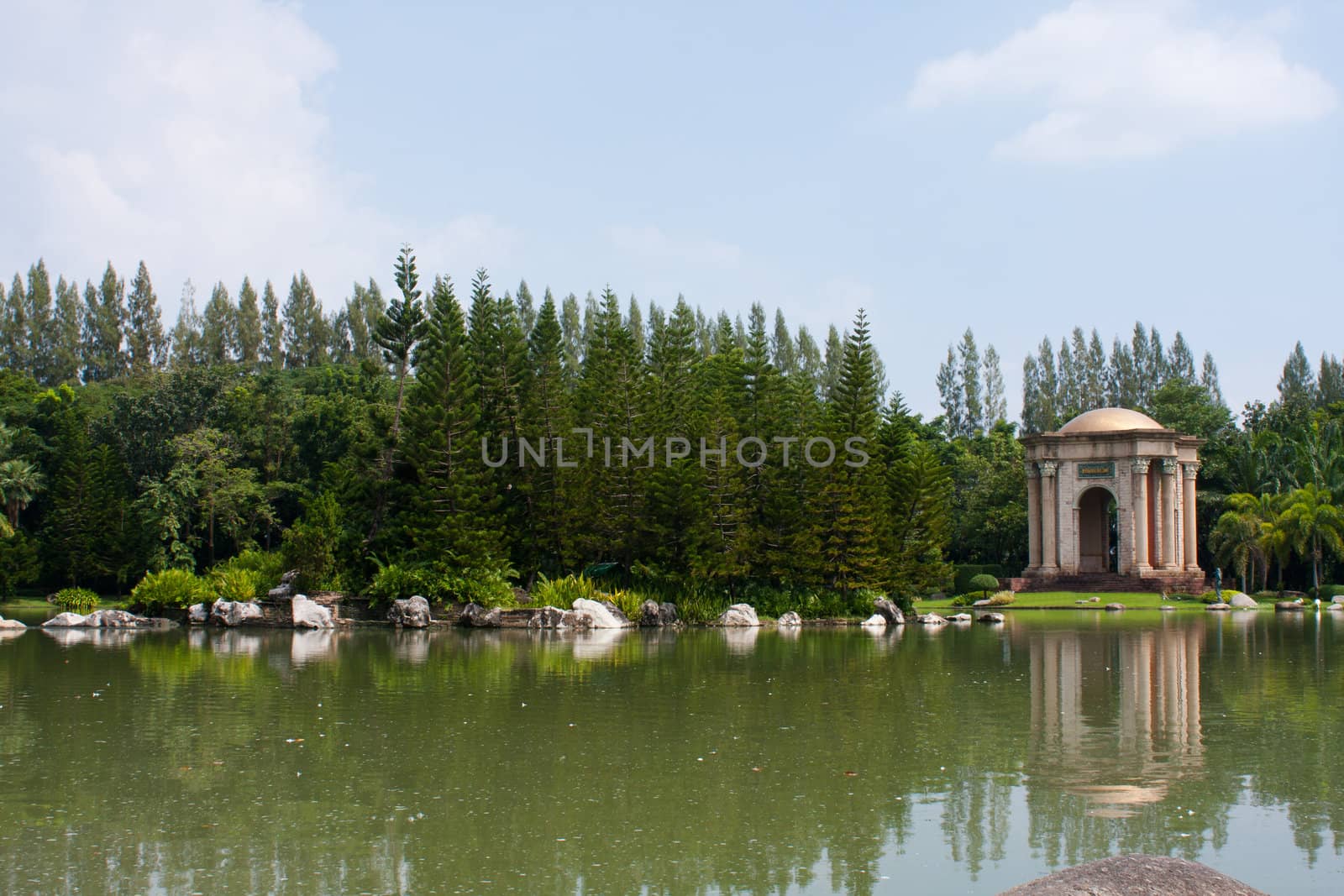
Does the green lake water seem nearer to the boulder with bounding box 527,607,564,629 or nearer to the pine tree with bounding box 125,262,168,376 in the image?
the boulder with bounding box 527,607,564,629

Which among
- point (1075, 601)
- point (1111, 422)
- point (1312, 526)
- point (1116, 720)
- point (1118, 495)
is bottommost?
point (1075, 601)

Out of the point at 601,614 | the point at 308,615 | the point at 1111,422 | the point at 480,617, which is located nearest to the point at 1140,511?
the point at 1111,422

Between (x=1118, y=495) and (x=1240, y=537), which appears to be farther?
(x=1118, y=495)

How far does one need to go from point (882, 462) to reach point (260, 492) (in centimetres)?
1826

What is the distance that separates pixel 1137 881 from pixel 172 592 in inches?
1060

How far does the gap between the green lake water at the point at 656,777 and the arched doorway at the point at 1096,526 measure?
3145cm

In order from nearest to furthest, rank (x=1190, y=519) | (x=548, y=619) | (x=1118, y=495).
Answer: (x=548, y=619) < (x=1118, y=495) < (x=1190, y=519)

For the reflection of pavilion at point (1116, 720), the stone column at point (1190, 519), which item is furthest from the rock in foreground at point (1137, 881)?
the stone column at point (1190, 519)

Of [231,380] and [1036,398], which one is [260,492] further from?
[1036,398]

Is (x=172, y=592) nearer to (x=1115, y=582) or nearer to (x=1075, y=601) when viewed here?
(x=1075, y=601)

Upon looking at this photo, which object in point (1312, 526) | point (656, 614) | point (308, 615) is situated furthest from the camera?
point (1312, 526)

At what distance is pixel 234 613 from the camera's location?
2662 cm

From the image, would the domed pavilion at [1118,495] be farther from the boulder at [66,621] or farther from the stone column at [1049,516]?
the boulder at [66,621]

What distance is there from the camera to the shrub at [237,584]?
1074 inches
